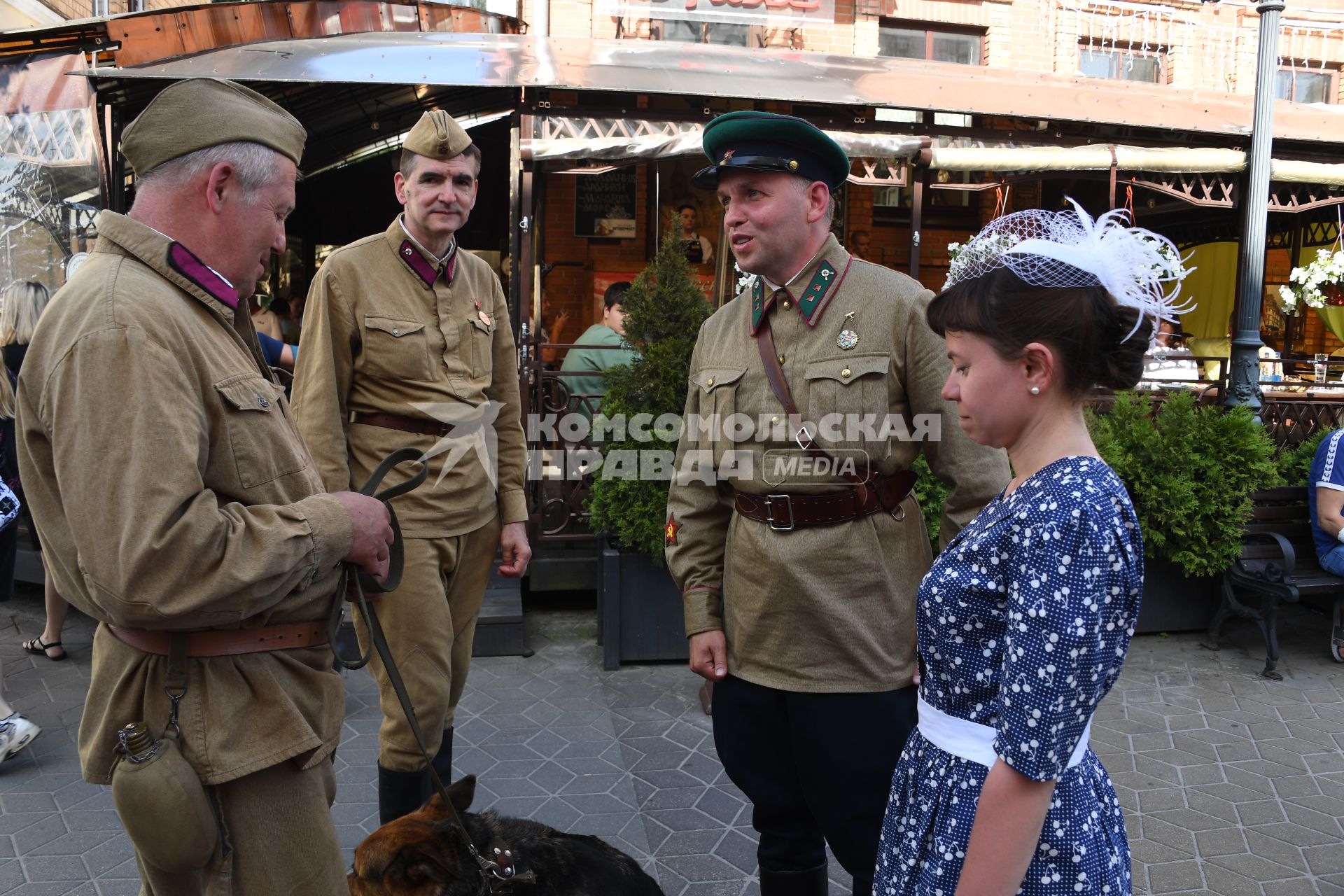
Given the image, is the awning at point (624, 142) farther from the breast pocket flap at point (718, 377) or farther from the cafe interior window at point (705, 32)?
the breast pocket flap at point (718, 377)

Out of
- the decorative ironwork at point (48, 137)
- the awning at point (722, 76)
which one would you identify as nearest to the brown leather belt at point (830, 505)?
the awning at point (722, 76)

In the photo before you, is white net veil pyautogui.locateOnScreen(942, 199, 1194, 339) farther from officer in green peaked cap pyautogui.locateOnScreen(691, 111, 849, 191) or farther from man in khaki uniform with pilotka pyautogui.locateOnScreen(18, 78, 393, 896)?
→ man in khaki uniform with pilotka pyautogui.locateOnScreen(18, 78, 393, 896)

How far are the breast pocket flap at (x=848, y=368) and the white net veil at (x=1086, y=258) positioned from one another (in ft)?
2.29

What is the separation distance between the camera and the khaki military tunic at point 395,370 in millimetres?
3141

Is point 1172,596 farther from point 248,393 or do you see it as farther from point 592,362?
point 248,393

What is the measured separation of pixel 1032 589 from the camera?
1.45 meters

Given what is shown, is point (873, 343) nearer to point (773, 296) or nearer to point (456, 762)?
point (773, 296)

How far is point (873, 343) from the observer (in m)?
2.51

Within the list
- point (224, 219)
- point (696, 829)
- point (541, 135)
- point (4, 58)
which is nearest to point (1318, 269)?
point (541, 135)

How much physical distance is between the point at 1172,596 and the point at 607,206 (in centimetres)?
787

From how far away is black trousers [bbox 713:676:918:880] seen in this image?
94.0 inches

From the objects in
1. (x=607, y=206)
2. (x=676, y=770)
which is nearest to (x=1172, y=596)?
(x=676, y=770)

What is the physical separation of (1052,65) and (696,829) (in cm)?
1201

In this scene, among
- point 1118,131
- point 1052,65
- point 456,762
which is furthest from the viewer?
point 1052,65
